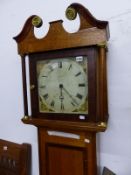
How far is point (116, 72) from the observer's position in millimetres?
1152

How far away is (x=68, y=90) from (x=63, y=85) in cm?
4

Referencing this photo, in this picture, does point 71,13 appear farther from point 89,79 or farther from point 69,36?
point 89,79

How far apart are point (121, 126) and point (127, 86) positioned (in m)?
0.22

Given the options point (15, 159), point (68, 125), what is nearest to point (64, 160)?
point (68, 125)

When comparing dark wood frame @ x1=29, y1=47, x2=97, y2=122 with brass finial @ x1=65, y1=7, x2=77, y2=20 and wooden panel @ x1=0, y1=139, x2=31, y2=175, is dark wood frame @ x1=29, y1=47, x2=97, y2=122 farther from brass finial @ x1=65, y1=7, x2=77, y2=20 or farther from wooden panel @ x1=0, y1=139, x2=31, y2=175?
wooden panel @ x1=0, y1=139, x2=31, y2=175

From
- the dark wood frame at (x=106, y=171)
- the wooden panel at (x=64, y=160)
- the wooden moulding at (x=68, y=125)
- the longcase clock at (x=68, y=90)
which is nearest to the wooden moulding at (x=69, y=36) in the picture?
the longcase clock at (x=68, y=90)

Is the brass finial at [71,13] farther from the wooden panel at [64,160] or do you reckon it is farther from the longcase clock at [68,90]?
the wooden panel at [64,160]

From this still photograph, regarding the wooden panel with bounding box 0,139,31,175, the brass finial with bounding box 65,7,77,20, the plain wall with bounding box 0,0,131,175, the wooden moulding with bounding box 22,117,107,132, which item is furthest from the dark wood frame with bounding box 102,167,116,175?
the brass finial with bounding box 65,7,77,20

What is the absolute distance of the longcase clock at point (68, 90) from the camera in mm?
982

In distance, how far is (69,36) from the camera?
Result: 1017 millimetres

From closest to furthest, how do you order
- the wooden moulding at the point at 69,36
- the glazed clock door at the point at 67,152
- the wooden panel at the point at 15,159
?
the wooden moulding at the point at 69,36
the glazed clock door at the point at 67,152
the wooden panel at the point at 15,159

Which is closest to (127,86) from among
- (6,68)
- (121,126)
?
(121,126)

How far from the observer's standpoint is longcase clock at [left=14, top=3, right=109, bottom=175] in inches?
38.7

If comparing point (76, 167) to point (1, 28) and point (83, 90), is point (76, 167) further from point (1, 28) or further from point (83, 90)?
point (1, 28)
